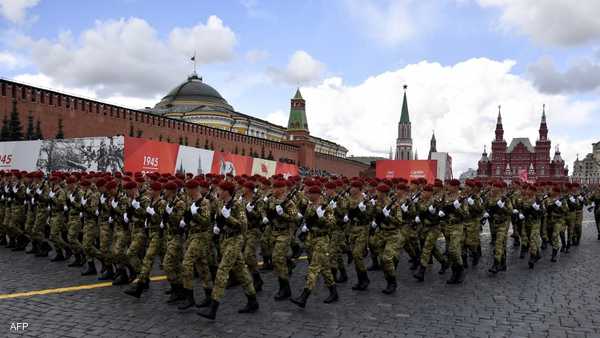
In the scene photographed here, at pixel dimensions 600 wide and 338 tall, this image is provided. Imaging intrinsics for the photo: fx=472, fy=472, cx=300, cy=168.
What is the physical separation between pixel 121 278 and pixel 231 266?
2693mm

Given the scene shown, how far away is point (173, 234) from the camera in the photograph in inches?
271

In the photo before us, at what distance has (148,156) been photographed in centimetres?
2020

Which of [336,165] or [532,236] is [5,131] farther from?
[336,165]

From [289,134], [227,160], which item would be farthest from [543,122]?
[227,160]

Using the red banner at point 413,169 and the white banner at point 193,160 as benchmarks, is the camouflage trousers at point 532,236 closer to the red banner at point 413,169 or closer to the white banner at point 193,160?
the white banner at point 193,160

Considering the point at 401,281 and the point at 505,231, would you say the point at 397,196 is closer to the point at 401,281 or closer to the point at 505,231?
the point at 401,281

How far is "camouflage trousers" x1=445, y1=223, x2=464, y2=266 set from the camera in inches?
336

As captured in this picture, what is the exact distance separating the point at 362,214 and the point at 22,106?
29420mm

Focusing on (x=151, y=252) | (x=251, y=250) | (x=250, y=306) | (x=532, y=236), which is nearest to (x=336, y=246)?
(x=251, y=250)

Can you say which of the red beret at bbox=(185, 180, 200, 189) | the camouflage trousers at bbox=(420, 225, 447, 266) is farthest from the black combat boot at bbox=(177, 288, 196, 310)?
the camouflage trousers at bbox=(420, 225, 447, 266)

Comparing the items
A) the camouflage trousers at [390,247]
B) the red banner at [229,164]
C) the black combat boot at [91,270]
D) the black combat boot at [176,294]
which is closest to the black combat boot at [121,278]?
the black combat boot at [91,270]

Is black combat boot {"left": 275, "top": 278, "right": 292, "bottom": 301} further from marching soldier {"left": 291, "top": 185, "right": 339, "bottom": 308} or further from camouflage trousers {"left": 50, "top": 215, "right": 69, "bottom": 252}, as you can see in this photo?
camouflage trousers {"left": 50, "top": 215, "right": 69, "bottom": 252}

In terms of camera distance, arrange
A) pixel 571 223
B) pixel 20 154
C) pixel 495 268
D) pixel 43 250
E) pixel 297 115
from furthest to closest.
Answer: pixel 297 115 < pixel 20 154 < pixel 571 223 < pixel 43 250 < pixel 495 268

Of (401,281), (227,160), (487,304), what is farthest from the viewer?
(227,160)
